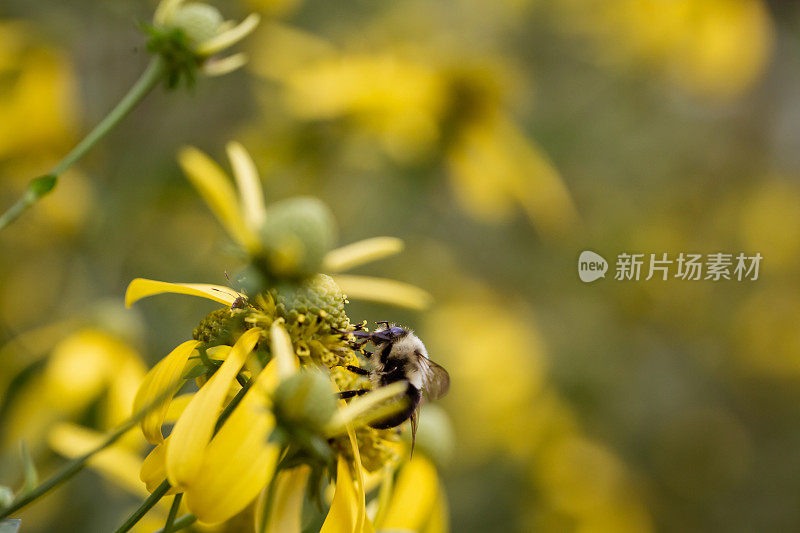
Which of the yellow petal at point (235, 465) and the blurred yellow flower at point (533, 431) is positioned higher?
the blurred yellow flower at point (533, 431)

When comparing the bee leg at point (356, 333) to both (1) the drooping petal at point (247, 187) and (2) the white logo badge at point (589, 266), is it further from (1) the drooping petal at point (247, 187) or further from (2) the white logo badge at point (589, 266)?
(2) the white logo badge at point (589, 266)

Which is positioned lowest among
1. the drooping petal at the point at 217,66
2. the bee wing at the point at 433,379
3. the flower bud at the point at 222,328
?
the flower bud at the point at 222,328

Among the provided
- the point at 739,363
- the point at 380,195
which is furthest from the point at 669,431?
the point at 380,195

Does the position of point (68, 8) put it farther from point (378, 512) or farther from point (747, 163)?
point (747, 163)

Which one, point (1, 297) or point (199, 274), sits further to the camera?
point (199, 274)

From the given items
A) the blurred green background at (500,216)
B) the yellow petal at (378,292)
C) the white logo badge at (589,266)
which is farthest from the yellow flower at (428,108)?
the yellow petal at (378,292)

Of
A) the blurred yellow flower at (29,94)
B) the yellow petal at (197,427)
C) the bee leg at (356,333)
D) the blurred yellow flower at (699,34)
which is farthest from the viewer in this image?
the blurred yellow flower at (699,34)

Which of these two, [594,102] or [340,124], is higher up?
[594,102]
